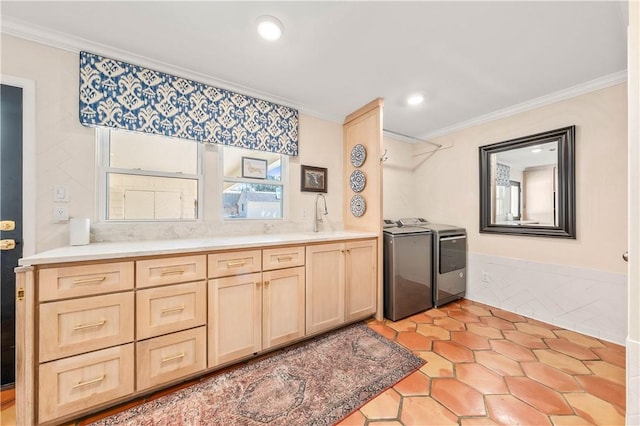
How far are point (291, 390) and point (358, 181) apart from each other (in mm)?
2070

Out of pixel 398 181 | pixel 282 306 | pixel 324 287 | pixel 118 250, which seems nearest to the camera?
pixel 118 250

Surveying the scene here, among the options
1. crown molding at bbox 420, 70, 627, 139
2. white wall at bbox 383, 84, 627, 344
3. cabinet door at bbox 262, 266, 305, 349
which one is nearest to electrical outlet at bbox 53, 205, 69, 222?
cabinet door at bbox 262, 266, 305, 349

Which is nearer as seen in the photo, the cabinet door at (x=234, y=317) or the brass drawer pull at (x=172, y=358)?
the brass drawer pull at (x=172, y=358)

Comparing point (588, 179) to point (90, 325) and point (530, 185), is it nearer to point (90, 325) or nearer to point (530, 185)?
point (530, 185)

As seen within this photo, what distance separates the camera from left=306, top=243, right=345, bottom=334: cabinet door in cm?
201

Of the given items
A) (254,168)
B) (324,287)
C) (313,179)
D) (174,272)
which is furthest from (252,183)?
(324,287)

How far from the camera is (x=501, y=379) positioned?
5.17 feet

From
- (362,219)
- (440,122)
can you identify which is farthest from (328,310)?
(440,122)

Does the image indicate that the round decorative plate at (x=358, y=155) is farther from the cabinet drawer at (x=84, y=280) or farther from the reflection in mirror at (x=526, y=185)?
the cabinet drawer at (x=84, y=280)

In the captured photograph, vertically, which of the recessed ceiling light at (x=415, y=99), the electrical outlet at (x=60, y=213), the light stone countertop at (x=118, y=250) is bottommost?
the light stone countertop at (x=118, y=250)

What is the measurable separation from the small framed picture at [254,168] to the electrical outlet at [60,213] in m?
1.31

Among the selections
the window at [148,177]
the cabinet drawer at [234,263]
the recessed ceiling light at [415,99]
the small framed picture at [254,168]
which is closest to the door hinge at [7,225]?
the window at [148,177]

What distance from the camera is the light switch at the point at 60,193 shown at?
1.57 m

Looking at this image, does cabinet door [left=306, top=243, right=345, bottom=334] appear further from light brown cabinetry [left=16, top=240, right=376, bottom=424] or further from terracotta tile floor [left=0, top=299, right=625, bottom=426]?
terracotta tile floor [left=0, top=299, right=625, bottom=426]
